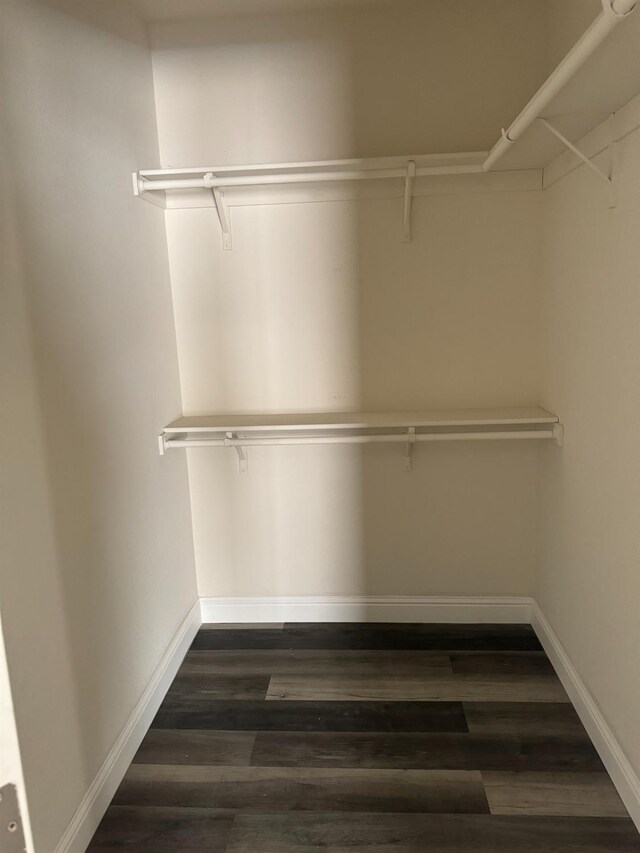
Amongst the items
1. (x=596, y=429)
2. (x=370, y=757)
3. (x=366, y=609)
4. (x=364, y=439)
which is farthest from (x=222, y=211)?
(x=370, y=757)

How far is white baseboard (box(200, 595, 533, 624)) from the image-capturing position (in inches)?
102

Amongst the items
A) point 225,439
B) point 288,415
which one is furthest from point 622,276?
point 225,439

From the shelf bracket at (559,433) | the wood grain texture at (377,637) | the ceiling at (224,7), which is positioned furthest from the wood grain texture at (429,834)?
the ceiling at (224,7)

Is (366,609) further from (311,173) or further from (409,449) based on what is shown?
(311,173)

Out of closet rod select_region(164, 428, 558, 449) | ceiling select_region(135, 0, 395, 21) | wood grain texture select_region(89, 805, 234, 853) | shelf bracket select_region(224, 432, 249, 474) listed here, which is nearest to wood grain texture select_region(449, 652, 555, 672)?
closet rod select_region(164, 428, 558, 449)

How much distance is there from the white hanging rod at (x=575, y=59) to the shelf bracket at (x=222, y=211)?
39.7 inches

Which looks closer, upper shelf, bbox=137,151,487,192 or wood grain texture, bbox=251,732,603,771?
wood grain texture, bbox=251,732,603,771

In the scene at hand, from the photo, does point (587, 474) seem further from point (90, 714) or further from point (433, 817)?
point (90, 714)

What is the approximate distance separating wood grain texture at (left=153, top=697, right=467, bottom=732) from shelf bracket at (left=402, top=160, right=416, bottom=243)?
5.64ft

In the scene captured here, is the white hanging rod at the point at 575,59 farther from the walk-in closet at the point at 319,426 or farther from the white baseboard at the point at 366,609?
the white baseboard at the point at 366,609

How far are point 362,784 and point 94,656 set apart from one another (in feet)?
2.88

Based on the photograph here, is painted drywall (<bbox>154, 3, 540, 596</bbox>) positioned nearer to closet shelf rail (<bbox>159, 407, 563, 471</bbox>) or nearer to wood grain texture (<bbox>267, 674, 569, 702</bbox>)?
closet shelf rail (<bbox>159, 407, 563, 471</bbox>)

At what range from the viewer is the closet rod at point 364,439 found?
2235 millimetres

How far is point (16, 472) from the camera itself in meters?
1.36
